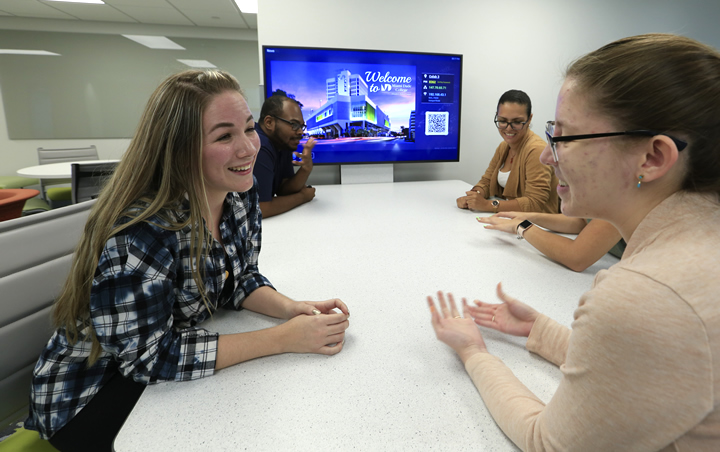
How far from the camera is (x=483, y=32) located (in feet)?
11.2

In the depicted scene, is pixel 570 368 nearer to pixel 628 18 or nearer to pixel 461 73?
pixel 461 73

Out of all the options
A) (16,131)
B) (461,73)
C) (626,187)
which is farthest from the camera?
(16,131)

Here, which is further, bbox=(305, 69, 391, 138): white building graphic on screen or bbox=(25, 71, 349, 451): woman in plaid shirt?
bbox=(305, 69, 391, 138): white building graphic on screen

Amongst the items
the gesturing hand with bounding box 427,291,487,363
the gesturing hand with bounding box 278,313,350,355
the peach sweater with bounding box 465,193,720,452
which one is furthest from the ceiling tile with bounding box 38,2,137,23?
the peach sweater with bounding box 465,193,720,452

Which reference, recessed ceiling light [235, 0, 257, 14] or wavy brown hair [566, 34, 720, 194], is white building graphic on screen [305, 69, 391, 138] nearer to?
recessed ceiling light [235, 0, 257, 14]

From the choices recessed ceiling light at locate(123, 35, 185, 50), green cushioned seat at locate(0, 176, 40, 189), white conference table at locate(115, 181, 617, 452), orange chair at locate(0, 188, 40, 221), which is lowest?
white conference table at locate(115, 181, 617, 452)

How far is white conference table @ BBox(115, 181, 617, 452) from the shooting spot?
26.6 inches

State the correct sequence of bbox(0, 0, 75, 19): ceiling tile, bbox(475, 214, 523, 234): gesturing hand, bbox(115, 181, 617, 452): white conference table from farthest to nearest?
bbox(0, 0, 75, 19): ceiling tile → bbox(475, 214, 523, 234): gesturing hand → bbox(115, 181, 617, 452): white conference table

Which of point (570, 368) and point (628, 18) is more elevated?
point (628, 18)

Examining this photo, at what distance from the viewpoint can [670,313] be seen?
45 centimetres

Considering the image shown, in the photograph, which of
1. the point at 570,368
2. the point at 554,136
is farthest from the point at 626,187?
the point at 570,368

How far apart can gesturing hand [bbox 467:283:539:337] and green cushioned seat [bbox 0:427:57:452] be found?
42.8 inches

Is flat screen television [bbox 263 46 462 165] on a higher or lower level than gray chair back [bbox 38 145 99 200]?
higher

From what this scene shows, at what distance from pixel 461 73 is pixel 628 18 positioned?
191 centimetres
